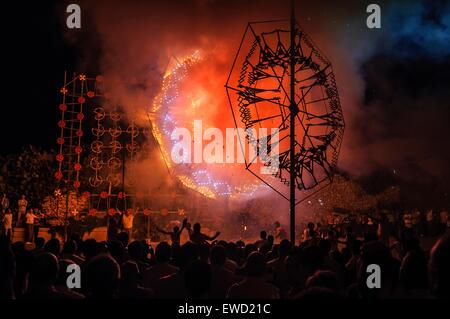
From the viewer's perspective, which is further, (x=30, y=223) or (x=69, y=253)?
(x=30, y=223)

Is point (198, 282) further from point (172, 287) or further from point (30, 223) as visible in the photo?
point (30, 223)

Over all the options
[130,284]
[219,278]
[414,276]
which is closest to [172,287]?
[219,278]

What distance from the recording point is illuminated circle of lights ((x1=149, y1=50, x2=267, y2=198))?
16.9 meters

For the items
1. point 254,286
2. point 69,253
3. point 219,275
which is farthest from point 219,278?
point 69,253

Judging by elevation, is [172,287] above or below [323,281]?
below

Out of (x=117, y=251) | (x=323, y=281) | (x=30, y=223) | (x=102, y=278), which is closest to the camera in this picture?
(x=323, y=281)

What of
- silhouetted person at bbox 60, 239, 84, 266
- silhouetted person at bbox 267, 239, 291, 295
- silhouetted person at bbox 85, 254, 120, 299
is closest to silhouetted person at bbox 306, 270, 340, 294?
silhouetted person at bbox 85, 254, 120, 299

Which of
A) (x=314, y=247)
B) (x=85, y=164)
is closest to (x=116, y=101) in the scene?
(x=85, y=164)

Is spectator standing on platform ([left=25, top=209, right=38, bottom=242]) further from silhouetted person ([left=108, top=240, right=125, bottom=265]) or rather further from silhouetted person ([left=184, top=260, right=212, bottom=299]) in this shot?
silhouetted person ([left=184, top=260, right=212, bottom=299])

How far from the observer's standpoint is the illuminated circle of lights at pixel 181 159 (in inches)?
665

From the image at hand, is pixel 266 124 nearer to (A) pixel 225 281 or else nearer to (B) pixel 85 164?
(B) pixel 85 164

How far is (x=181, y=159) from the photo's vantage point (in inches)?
681

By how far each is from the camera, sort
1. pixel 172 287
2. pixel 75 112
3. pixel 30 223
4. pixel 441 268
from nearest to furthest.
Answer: pixel 441 268
pixel 172 287
pixel 30 223
pixel 75 112

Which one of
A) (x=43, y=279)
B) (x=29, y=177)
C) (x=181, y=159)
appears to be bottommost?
(x=43, y=279)
